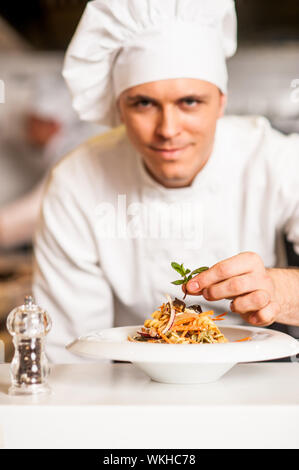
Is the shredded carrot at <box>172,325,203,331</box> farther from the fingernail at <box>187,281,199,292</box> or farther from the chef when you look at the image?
the chef

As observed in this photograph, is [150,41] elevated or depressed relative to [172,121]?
elevated

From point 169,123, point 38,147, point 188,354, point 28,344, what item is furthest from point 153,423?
point 38,147

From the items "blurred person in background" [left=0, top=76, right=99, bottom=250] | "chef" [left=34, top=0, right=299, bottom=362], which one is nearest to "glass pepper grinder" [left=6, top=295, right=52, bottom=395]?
"chef" [left=34, top=0, right=299, bottom=362]

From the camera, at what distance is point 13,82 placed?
2248 millimetres

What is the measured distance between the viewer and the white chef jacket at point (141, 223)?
1.23 metres

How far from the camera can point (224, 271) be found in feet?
2.42

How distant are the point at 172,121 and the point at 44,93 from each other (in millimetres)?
1276

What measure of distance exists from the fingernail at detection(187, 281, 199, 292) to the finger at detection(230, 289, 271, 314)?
0.08m

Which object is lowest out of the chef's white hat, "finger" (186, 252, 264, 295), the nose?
"finger" (186, 252, 264, 295)

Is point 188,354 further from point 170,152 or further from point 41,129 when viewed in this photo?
point 41,129

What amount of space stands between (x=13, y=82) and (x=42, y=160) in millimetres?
292

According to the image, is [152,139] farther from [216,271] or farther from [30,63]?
[30,63]

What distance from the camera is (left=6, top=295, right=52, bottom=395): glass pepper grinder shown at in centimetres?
68
